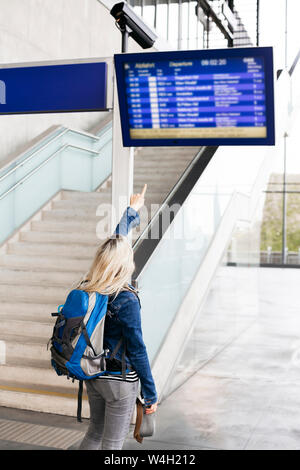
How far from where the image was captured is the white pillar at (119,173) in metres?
4.54

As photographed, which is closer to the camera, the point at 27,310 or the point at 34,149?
the point at 27,310

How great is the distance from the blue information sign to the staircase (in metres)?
2.25

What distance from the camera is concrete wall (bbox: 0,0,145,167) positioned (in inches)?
313

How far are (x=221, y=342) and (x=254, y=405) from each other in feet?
8.90

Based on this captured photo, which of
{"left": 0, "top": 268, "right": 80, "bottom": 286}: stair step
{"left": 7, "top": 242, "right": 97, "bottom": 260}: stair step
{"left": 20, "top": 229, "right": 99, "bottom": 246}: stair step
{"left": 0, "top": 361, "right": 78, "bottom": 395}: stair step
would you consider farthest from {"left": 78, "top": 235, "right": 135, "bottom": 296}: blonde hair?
{"left": 20, "top": 229, "right": 99, "bottom": 246}: stair step

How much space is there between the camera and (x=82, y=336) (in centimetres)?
284

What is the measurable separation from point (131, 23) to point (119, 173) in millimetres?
1104

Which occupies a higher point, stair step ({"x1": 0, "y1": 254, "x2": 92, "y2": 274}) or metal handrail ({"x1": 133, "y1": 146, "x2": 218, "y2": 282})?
metal handrail ({"x1": 133, "y1": 146, "x2": 218, "y2": 282})

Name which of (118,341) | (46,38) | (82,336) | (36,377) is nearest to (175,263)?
(36,377)

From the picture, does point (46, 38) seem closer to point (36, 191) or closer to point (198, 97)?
point (36, 191)

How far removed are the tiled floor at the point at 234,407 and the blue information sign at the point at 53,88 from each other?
8.26 feet

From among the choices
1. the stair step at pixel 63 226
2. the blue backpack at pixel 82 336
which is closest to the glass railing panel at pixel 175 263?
the stair step at pixel 63 226

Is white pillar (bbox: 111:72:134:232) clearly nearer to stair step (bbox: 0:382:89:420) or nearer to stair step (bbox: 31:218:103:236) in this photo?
stair step (bbox: 0:382:89:420)

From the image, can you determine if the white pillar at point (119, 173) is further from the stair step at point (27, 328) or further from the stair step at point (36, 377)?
the stair step at point (27, 328)
